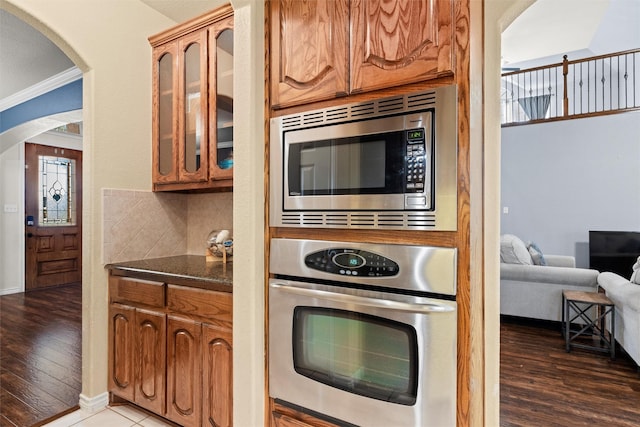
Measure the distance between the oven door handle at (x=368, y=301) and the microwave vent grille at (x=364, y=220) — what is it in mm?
265

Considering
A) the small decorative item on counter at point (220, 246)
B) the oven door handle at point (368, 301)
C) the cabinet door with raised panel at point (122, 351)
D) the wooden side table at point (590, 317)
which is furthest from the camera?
the wooden side table at point (590, 317)

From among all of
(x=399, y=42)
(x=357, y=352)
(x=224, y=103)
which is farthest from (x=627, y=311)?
(x=224, y=103)

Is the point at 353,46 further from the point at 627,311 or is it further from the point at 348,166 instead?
the point at 627,311

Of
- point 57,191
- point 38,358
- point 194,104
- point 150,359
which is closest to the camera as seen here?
point 150,359

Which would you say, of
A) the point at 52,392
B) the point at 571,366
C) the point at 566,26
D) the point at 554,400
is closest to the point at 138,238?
the point at 52,392

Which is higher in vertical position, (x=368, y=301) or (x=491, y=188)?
(x=491, y=188)

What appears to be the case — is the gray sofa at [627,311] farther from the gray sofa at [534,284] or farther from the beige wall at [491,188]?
the beige wall at [491,188]

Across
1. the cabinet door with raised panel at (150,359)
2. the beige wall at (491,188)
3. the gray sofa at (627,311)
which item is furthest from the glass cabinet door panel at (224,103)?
the gray sofa at (627,311)

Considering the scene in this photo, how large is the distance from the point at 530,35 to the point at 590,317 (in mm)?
4458

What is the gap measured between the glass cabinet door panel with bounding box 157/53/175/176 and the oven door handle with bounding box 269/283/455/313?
1387mm

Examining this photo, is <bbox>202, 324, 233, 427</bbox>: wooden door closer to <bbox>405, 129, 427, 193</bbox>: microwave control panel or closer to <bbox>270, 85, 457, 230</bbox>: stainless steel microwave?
<bbox>270, 85, 457, 230</bbox>: stainless steel microwave

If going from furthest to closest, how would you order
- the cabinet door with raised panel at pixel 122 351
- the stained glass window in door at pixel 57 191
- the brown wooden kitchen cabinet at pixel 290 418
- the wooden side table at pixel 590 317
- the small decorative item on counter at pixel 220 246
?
1. the stained glass window in door at pixel 57 191
2. the wooden side table at pixel 590 317
3. the small decorative item on counter at pixel 220 246
4. the cabinet door with raised panel at pixel 122 351
5. the brown wooden kitchen cabinet at pixel 290 418

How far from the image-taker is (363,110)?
4.40 ft

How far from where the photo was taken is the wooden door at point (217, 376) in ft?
5.47
